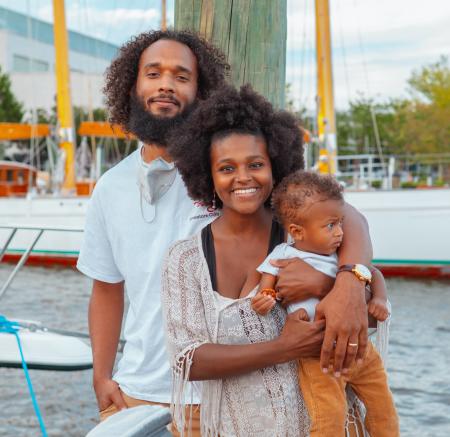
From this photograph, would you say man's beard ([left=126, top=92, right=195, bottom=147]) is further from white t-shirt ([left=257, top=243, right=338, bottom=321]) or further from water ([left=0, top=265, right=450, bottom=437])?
water ([left=0, top=265, right=450, bottom=437])

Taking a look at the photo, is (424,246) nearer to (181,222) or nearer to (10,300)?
(10,300)

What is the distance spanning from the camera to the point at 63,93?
1970cm

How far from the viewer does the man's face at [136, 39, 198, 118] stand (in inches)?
111

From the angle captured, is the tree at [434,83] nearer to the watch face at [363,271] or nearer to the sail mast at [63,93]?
the sail mast at [63,93]

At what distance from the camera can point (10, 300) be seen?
15469mm

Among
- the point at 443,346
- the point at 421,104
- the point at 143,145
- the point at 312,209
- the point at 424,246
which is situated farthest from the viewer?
the point at 421,104

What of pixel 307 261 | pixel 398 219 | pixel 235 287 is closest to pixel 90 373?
pixel 235 287

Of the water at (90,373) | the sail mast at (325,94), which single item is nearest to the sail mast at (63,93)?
the water at (90,373)

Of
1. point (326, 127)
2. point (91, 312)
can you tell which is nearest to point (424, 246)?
point (326, 127)

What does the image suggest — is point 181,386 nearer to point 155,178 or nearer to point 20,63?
point 155,178

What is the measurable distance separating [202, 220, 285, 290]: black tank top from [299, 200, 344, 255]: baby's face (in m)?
0.12

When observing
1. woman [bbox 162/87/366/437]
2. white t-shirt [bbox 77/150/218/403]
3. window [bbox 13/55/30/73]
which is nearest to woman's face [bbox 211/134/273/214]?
woman [bbox 162/87/366/437]

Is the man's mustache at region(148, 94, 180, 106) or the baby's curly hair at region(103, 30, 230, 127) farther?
the baby's curly hair at region(103, 30, 230, 127)

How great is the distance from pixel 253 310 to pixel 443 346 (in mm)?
10376
